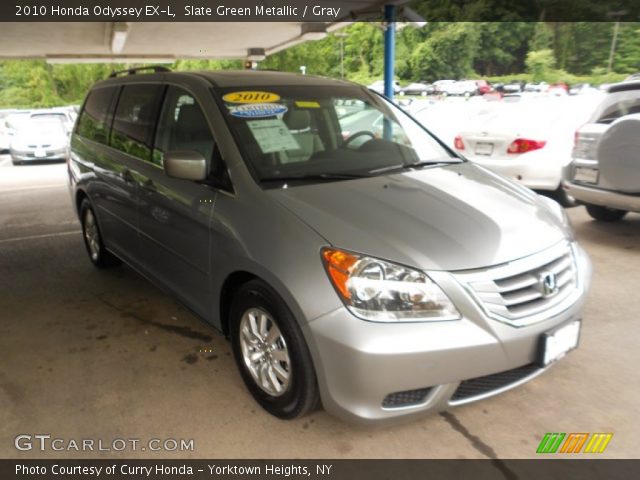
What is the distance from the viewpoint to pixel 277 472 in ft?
7.38

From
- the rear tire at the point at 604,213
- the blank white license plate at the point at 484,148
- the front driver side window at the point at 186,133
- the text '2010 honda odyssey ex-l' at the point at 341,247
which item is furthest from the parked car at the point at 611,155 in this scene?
the front driver side window at the point at 186,133

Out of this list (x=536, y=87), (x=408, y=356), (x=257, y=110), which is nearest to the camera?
(x=408, y=356)

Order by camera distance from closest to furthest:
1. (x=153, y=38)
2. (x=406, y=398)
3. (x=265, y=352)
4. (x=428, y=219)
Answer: (x=406, y=398), (x=428, y=219), (x=265, y=352), (x=153, y=38)

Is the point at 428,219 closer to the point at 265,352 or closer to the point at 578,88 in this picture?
the point at 265,352

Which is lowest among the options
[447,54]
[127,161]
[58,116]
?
[58,116]

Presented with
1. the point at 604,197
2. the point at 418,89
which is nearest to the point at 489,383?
the point at 604,197

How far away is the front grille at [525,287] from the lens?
2129mm

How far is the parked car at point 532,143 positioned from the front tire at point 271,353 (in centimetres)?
495

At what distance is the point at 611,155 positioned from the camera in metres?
4.77

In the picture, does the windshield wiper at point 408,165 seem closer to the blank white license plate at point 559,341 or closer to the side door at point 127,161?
the blank white license plate at point 559,341

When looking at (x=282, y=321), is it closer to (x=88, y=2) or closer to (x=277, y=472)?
(x=277, y=472)

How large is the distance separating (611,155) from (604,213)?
1356mm

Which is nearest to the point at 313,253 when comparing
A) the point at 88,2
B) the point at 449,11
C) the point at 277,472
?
the point at 277,472

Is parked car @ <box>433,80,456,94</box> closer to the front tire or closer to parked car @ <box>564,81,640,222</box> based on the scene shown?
parked car @ <box>564,81,640,222</box>
